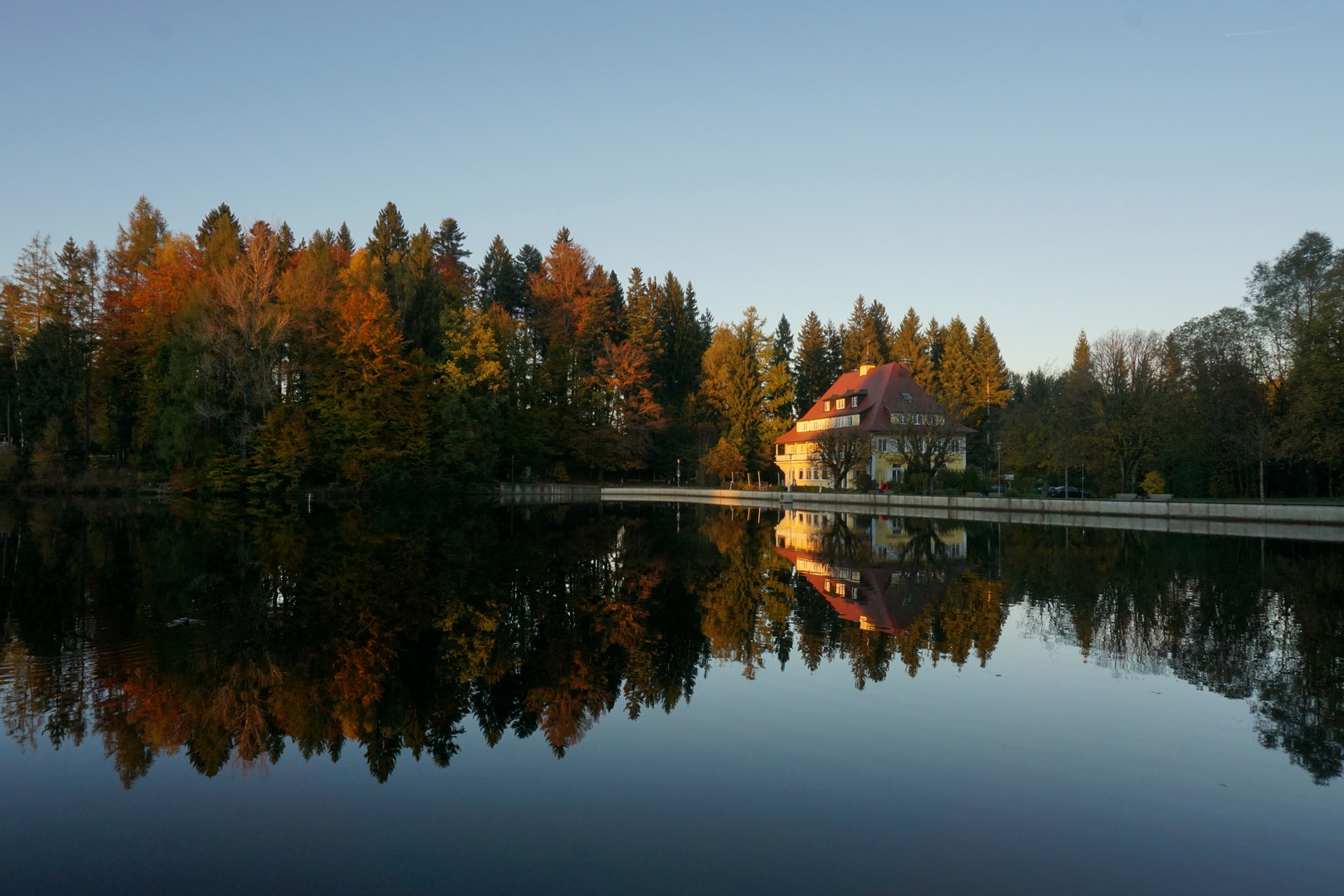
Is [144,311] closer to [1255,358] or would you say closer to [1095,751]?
[1095,751]

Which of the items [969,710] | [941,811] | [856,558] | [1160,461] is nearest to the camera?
[941,811]

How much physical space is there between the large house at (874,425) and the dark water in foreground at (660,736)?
4367 centimetres

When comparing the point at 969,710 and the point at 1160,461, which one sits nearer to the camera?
the point at 969,710

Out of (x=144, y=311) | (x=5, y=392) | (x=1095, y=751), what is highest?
(x=144, y=311)

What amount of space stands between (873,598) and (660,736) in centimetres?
950

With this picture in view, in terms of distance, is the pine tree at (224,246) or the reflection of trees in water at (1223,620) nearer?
the reflection of trees in water at (1223,620)

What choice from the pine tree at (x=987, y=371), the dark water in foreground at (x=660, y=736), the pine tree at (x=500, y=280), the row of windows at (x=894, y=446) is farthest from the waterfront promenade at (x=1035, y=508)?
the pine tree at (x=987, y=371)

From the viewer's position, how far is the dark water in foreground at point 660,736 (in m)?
5.92

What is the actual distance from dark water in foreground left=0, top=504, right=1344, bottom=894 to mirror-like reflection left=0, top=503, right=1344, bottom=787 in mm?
77

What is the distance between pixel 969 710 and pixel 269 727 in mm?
7684

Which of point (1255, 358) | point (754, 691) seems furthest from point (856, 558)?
point (1255, 358)

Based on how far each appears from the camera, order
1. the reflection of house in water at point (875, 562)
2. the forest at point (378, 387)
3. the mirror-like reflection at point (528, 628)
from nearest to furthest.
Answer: the mirror-like reflection at point (528, 628), the reflection of house in water at point (875, 562), the forest at point (378, 387)

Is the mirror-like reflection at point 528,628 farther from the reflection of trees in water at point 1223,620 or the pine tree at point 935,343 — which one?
→ the pine tree at point 935,343

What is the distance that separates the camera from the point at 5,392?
5838cm
